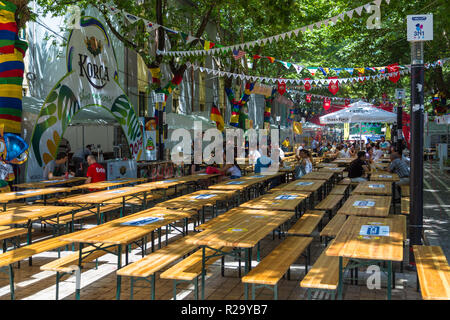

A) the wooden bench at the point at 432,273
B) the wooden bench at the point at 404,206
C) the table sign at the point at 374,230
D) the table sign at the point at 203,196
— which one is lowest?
the wooden bench at the point at 432,273

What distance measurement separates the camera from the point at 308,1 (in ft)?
77.8

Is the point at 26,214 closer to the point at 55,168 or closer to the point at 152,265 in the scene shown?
the point at 152,265

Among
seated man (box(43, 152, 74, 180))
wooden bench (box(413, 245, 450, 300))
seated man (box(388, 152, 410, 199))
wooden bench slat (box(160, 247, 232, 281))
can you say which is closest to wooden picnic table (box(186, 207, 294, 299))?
wooden bench slat (box(160, 247, 232, 281))

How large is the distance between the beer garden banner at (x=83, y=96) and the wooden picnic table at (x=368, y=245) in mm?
9216

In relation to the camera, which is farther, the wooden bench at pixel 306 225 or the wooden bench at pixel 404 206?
the wooden bench at pixel 404 206

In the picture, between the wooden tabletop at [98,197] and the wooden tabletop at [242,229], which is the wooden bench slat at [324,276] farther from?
the wooden tabletop at [98,197]

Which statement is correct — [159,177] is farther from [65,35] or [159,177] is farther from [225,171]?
[65,35]

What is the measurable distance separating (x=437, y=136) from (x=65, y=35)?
34.8 m

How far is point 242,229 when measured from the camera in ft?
19.6

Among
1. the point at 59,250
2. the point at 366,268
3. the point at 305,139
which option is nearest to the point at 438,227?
the point at 366,268

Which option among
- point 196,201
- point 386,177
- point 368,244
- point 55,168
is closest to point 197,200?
point 196,201

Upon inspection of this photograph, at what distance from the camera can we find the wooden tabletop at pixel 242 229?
5.28m

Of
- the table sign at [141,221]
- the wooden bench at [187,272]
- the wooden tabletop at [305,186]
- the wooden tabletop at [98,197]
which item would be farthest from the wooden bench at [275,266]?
the wooden tabletop at [98,197]

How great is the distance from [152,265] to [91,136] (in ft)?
58.4
